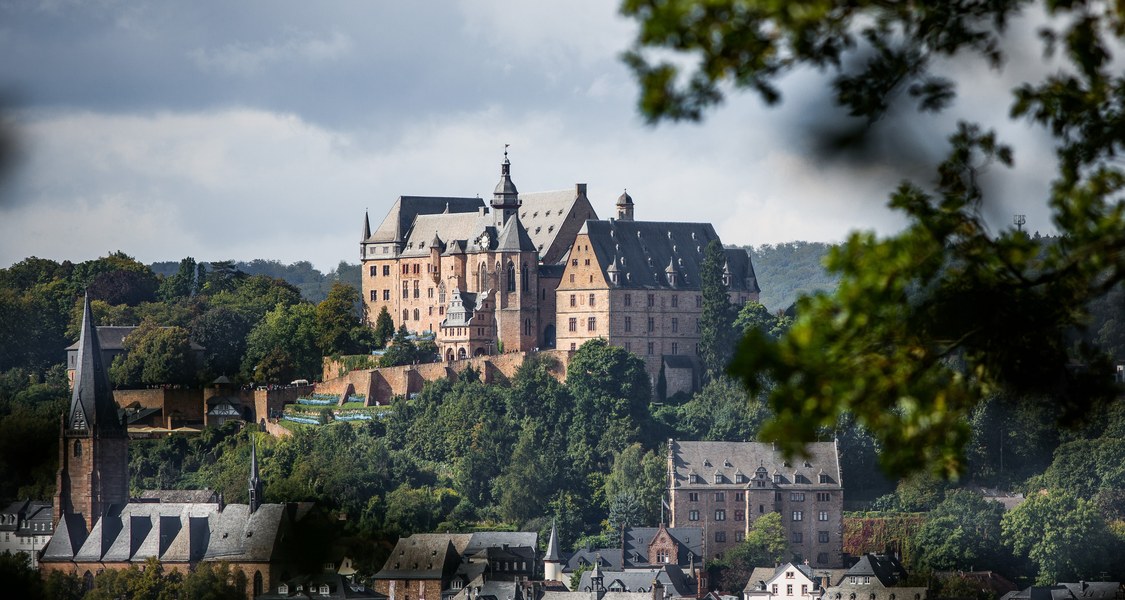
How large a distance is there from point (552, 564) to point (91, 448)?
60.2 feet

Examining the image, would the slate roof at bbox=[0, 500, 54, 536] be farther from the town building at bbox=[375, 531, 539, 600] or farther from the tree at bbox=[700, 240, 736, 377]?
the tree at bbox=[700, 240, 736, 377]

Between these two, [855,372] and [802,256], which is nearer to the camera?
[855,372]

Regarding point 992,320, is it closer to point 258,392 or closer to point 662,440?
point 662,440

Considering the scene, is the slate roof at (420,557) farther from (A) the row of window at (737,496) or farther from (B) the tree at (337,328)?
(B) the tree at (337,328)

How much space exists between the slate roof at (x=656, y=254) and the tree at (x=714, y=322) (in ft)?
6.11

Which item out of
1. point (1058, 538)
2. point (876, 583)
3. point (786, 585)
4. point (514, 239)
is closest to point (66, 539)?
point (514, 239)

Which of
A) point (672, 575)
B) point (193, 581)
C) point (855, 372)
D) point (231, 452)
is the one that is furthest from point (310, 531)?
point (231, 452)

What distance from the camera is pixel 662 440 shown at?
79500mm

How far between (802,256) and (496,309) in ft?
295

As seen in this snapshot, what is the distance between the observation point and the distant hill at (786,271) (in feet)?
518

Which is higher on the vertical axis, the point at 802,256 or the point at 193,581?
the point at 802,256

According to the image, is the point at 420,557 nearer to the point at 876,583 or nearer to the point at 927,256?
the point at 876,583

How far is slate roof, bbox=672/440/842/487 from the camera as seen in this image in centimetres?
7650

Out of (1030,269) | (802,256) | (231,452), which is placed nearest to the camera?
(1030,269)
